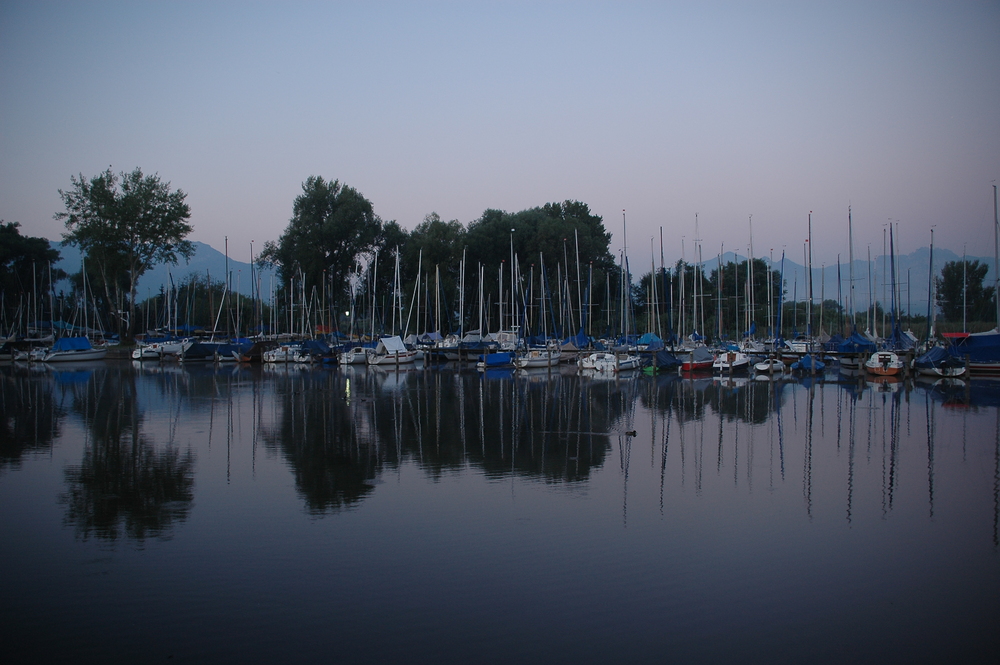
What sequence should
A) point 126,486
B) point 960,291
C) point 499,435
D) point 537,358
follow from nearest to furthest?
point 126,486
point 499,435
point 537,358
point 960,291

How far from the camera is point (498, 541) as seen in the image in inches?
412

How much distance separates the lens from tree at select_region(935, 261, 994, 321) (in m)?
74.9

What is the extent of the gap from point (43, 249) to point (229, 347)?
104 ft

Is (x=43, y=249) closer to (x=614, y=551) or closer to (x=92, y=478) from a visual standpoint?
(x=92, y=478)

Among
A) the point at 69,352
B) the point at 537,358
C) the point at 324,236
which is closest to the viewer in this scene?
the point at 537,358

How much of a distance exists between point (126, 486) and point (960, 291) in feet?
286

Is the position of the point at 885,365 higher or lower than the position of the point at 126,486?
higher

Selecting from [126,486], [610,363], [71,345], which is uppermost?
[71,345]

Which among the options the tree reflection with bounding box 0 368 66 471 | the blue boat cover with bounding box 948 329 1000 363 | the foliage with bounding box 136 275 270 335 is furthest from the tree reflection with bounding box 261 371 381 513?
the foliage with bounding box 136 275 270 335

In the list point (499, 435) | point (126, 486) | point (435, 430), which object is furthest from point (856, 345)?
point (126, 486)

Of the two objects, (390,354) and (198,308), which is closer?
(390,354)

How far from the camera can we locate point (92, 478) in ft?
46.8

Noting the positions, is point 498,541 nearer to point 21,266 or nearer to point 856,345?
point 856,345

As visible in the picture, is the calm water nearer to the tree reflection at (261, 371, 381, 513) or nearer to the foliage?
the tree reflection at (261, 371, 381, 513)
